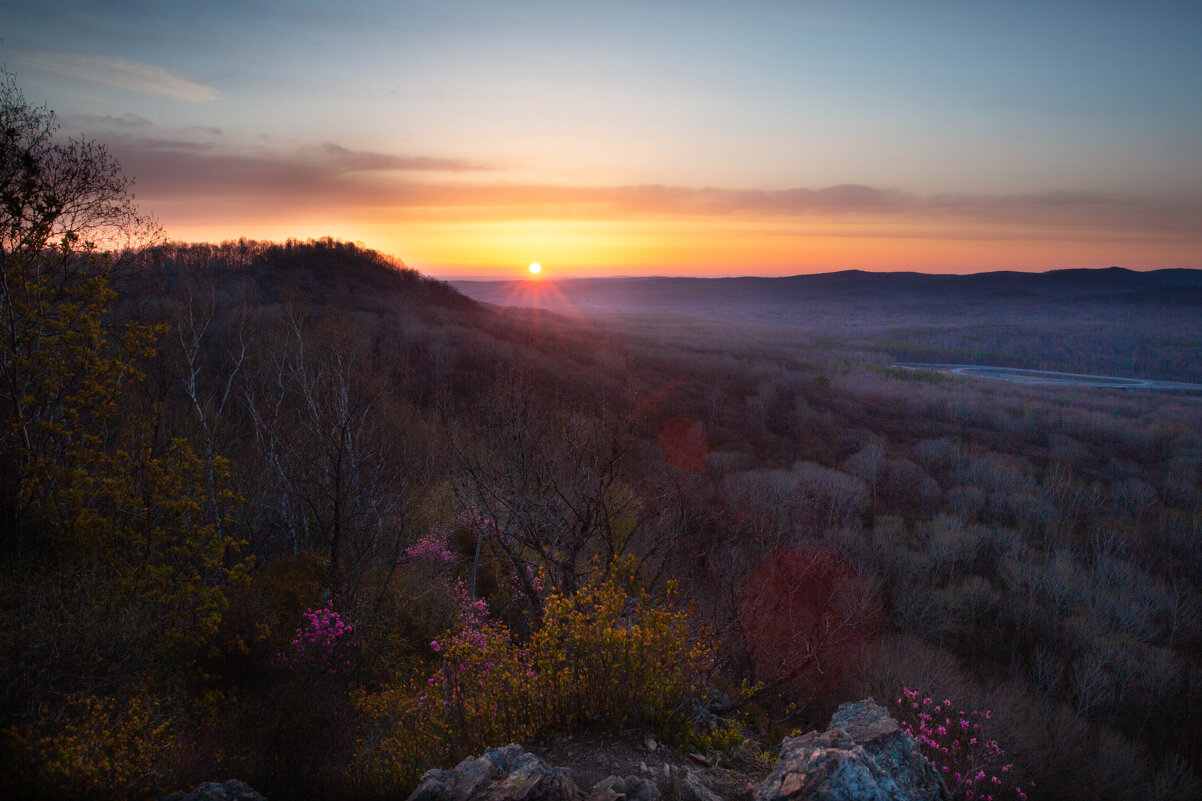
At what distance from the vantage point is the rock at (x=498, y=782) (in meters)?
4.22

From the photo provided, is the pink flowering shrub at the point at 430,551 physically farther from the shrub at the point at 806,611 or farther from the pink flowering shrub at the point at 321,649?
the shrub at the point at 806,611

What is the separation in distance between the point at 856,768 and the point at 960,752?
333 inches

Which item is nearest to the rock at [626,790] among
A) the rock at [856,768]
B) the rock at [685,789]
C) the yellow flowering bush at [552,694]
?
the rock at [685,789]

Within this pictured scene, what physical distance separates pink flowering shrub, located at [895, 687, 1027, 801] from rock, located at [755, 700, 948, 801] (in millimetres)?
2908

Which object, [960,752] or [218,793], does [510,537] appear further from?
[960,752]

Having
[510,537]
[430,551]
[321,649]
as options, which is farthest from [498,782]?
[430,551]

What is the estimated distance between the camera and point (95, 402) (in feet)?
30.6

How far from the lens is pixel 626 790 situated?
4.34m

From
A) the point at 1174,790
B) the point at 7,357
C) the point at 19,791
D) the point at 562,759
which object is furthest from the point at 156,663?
the point at 1174,790

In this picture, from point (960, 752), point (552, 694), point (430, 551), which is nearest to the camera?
point (552, 694)

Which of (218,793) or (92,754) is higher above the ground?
(218,793)

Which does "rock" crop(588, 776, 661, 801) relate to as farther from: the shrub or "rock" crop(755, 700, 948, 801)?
the shrub

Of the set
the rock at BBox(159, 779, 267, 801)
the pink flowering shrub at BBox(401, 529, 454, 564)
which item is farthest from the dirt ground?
the pink flowering shrub at BBox(401, 529, 454, 564)

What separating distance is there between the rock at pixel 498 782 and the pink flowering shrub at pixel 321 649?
14.4 ft
